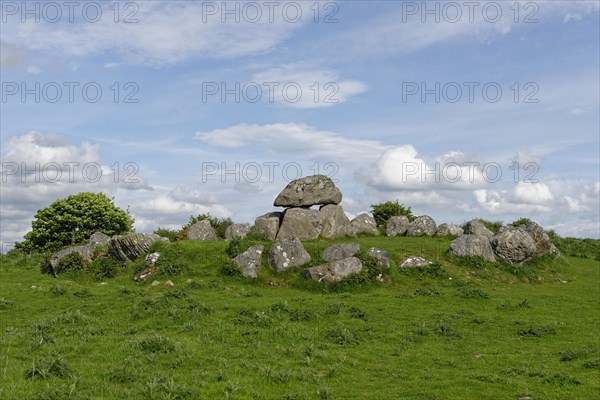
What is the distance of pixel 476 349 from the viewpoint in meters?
22.4

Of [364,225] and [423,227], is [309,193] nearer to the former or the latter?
[364,225]

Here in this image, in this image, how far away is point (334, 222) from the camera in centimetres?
4903

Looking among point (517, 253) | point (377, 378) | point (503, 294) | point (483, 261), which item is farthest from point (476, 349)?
point (517, 253)

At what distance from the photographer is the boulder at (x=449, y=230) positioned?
55781mm

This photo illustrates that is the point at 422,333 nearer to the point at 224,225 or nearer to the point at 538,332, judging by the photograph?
the point at 538,332

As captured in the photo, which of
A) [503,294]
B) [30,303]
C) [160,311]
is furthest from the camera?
[503,294]

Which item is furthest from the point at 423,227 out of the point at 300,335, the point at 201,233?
the point at 300,335

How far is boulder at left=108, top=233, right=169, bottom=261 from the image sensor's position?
41656mm

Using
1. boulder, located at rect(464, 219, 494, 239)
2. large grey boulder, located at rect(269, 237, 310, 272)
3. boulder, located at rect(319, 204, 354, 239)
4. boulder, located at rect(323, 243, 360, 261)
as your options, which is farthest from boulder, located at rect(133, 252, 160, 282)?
boulder, located at rect(464, 219, 494, 239)

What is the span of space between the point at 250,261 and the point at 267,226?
929 cm

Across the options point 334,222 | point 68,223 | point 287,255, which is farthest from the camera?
point 68,223

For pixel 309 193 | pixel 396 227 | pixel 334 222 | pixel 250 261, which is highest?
pixel 309 193

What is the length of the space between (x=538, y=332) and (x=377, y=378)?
10603 millimetres

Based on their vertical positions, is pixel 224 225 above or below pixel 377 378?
above
